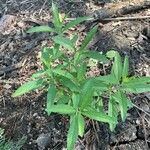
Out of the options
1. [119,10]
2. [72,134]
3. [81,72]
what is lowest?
[72,134]

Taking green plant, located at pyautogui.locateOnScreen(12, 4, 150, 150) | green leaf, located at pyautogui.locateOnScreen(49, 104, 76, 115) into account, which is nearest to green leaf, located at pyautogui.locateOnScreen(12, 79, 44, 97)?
green plant, located at pyautogui.locateOnScreen(12, 4, 150, 150)

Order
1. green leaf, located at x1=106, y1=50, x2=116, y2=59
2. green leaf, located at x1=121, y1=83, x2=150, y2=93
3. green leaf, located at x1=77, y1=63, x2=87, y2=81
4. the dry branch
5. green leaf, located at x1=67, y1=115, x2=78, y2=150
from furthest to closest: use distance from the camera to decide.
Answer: the dry branch < green leaf, located at x1=106, y1=50, x2=116, y2=59 < green leaf, located at x1=77, y1=63, x2=87, y2=81 < green leaf, located at x1=121, y1=83, x2=150, y2=93 < green leaf, located at x1=67, y1=115, x2=78, y2=150

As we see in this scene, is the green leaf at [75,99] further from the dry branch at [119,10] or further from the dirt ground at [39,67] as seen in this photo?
the dry branch at [119,10]

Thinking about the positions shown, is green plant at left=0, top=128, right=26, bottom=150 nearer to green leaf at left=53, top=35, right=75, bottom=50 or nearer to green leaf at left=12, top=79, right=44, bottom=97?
green leaf at left=12, top=79, right=44, bottom=97

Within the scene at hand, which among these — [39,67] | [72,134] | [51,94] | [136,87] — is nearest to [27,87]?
[51,94]

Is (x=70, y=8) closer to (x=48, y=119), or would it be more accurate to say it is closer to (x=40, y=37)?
(x=40, y=37)

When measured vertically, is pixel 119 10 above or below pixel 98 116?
above

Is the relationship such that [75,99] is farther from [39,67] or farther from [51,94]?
[39,67]
